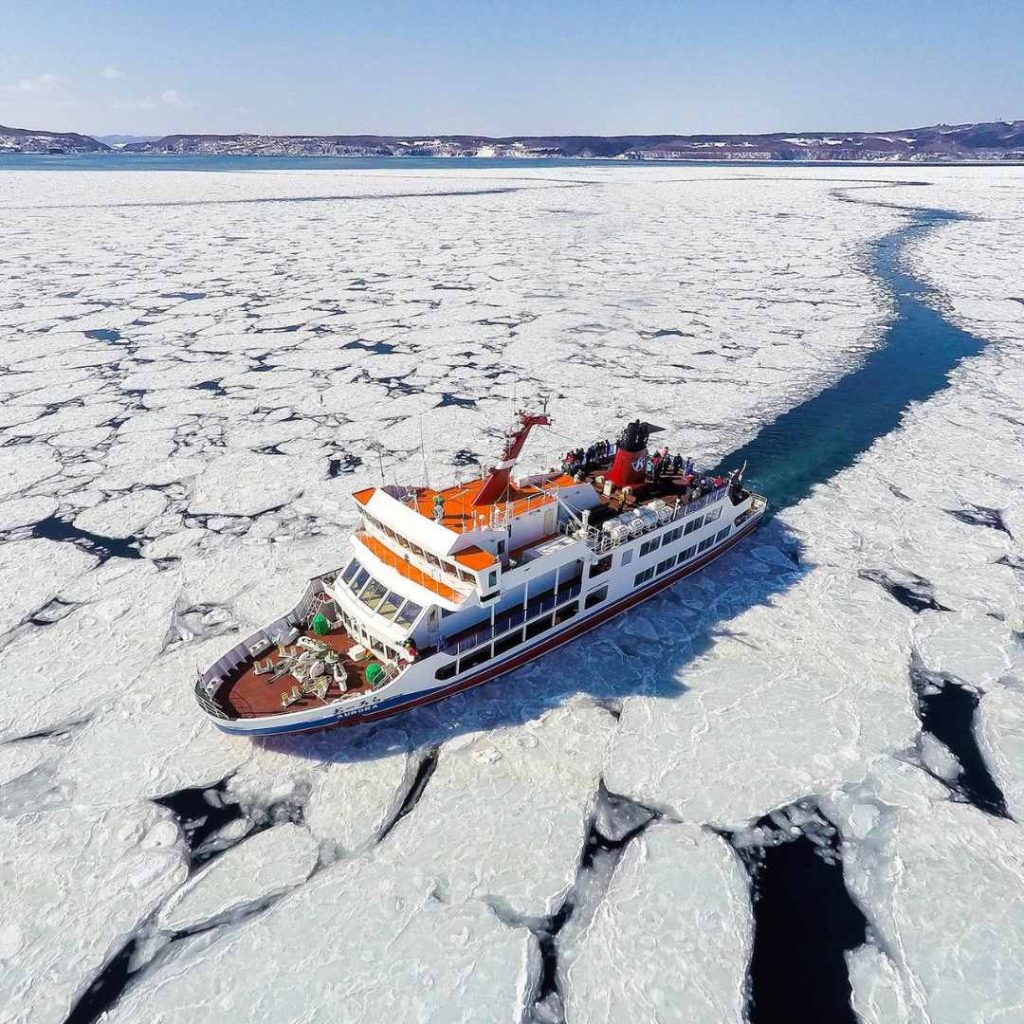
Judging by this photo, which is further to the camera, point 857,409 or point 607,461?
point 857,409

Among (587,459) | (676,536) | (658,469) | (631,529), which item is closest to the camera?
(631,529)

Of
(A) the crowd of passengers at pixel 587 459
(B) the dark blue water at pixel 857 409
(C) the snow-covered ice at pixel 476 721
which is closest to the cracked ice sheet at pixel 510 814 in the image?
(C) the snow-covered ice at pixel 476 721

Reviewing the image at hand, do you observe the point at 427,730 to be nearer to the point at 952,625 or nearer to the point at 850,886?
the point at 850,886

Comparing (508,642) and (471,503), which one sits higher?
(471,503)

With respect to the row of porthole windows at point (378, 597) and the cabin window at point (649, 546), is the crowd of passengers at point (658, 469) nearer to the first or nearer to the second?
the cabin window at point (649, 546)

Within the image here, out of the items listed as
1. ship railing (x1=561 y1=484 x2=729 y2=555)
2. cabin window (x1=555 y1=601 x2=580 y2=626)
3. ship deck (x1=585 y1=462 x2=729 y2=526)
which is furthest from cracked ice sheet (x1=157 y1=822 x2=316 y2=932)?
ship deck (x1=585 y1=462 x2=729 y2=526)

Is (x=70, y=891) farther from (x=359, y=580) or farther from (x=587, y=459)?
(x=587, y=459)

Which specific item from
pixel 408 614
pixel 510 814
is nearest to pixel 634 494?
pixel 408 614
